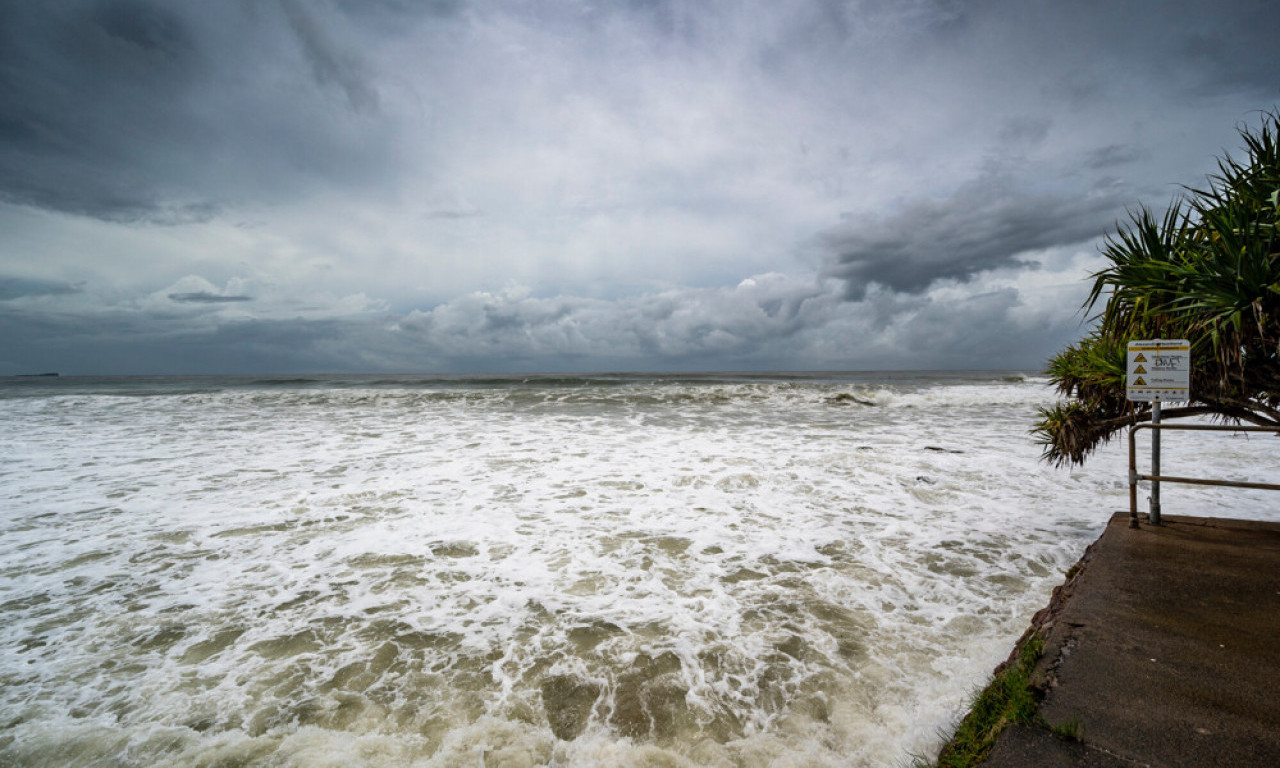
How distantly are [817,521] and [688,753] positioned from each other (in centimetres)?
A: 489

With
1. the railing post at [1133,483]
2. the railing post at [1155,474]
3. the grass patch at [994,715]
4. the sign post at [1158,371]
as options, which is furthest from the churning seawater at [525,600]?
the sign post at [1158,371]

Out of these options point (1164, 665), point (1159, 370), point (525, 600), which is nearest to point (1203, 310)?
point (1159, 370)

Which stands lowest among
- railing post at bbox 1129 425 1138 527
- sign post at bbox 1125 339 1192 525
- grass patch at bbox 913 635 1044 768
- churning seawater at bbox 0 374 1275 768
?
churning seawater at bbox 0 374 1275 768

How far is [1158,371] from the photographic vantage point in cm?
513

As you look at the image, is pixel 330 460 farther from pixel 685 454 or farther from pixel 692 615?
pixel 692 615

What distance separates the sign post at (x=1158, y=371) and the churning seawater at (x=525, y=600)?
2.03 meters

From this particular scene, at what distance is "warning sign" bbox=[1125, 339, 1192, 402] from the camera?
16.5ft

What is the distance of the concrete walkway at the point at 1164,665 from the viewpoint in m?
2.43

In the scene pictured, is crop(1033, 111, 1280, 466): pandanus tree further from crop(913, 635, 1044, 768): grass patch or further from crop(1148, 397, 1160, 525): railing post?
crop(913, 635, 1044, 768): grass patch

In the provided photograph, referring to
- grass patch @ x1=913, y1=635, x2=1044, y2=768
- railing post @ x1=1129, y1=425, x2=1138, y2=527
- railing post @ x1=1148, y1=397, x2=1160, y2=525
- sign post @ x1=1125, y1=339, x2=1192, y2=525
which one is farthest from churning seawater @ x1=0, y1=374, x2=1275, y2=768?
sign post @ x1=1125, y1=339, x2=1192, y2=525

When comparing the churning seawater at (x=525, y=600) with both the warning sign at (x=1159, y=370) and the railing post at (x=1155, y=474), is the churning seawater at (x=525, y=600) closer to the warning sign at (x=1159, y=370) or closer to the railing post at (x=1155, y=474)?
the railing post at (x=1155, y=474)

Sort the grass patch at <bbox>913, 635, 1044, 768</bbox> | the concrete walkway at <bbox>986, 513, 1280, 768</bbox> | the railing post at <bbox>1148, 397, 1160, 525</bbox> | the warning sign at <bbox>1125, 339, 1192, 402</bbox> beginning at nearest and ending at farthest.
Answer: the concrete walkway at <bbox>986, 513, 1280, 768</bbox>
the grass patch at <bbox>913, 635, 1044, 768</bbox>
the warning sign at <bbox>1125, 339, 1192, 402</bbox>
the railing post at <bbox>1148, 397, 1160, 525</bbox>

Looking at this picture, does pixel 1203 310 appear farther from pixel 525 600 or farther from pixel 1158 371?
pixel 525 600

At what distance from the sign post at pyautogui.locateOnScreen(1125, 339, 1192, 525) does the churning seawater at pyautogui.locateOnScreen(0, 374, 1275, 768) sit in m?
2.03
